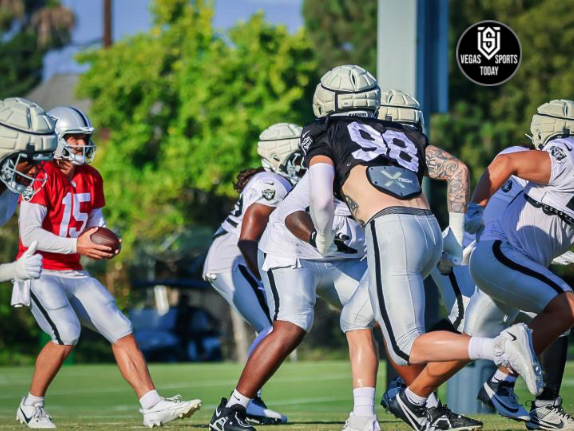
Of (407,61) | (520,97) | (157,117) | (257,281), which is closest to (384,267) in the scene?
(257,281)

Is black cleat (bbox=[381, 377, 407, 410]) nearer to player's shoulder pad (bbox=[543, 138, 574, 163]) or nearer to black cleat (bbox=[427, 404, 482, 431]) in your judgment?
black cleat (bbox=[427, 404, 482, 431])

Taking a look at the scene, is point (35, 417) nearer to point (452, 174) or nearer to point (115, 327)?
point (115, 327)

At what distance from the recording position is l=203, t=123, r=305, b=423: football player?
7.59m

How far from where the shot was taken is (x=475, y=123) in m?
26.2

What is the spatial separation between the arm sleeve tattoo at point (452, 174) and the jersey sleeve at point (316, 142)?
56cm

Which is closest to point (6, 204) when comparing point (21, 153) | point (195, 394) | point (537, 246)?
point (21, 153)

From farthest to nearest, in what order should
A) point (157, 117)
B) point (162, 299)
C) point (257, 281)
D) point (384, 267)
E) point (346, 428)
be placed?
point (162, 299) → point (157, 117) → point (257, 281) → point (346, 428) → point (384, 267)

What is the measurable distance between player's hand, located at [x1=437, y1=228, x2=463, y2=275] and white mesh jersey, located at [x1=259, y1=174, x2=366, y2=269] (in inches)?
32.0

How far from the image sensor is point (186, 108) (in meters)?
23.2

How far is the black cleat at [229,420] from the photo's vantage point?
6125mm

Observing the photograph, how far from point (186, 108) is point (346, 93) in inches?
691

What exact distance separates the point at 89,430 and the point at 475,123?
807 inches

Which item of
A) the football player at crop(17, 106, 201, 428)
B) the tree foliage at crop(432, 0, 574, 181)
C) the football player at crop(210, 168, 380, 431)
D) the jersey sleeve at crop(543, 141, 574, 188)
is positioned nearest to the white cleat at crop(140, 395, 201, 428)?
the football player at crop(17, 106, 201, 428)

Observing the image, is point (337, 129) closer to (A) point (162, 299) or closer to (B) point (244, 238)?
(B) point (244, 238)
